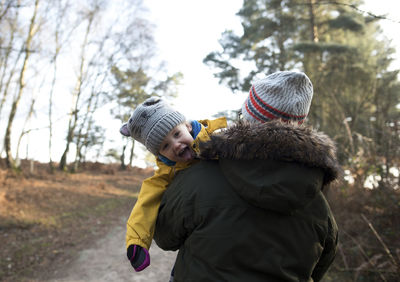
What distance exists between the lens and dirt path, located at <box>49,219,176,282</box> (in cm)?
510

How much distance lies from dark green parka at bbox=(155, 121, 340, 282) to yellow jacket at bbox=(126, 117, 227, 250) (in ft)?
1.24

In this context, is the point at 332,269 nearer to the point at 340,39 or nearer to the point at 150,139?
the point at 150,139

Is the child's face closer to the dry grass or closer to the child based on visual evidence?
the child

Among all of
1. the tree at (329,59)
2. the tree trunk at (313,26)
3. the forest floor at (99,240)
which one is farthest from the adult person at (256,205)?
the tree trunk at (313,26)

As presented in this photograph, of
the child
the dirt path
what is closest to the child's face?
the child

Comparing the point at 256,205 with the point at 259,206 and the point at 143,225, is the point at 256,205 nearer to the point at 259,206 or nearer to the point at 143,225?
the point at 259,206

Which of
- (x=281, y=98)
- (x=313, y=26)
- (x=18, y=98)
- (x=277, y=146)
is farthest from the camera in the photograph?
(x=18, y=98)

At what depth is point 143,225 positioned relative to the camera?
1.53m

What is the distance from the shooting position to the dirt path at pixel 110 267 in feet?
16.7

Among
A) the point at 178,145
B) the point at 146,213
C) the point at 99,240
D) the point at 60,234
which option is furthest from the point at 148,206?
the point at 60,234

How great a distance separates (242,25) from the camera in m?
12.0

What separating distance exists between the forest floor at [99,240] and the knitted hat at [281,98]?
9.18ft

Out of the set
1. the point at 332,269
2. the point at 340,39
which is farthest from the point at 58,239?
the point at 340,39

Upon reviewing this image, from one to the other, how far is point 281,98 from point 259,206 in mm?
677
